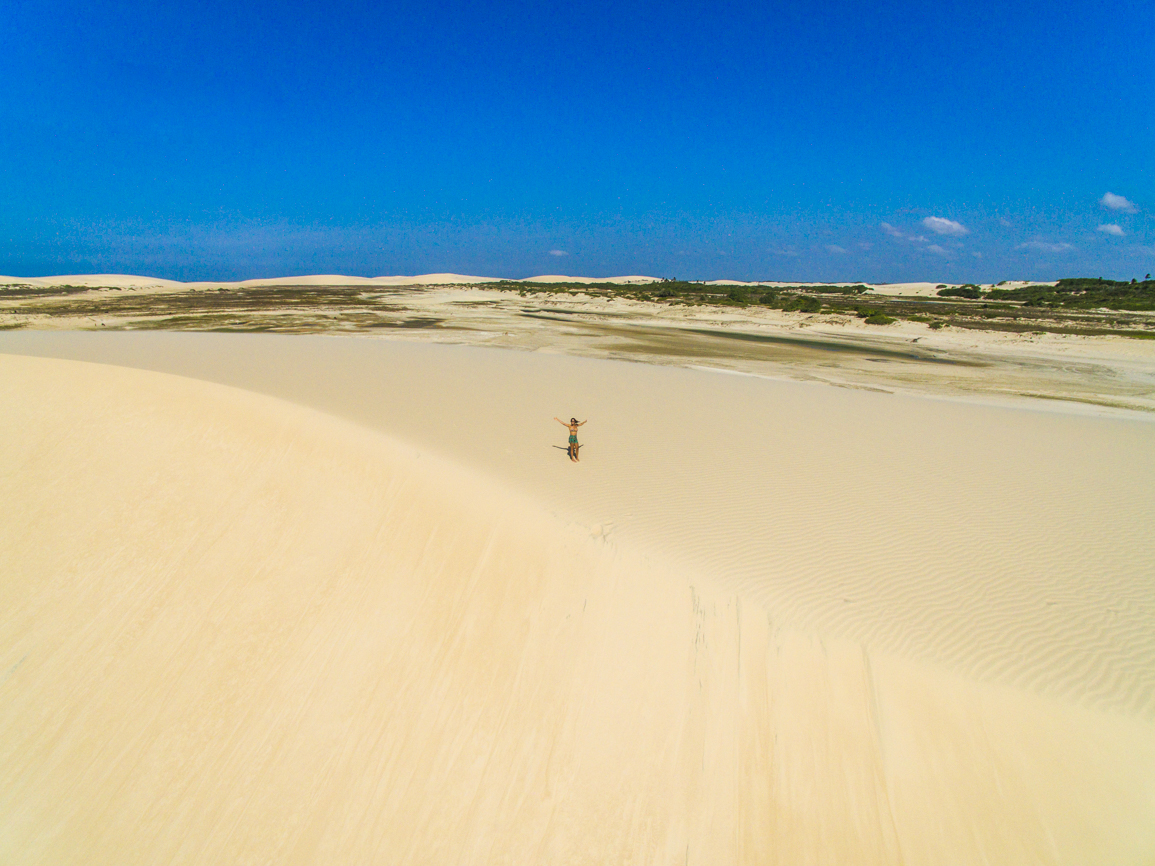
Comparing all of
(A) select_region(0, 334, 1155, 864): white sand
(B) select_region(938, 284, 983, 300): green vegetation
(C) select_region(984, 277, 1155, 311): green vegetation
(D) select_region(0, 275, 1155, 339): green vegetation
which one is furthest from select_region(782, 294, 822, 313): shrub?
(A) select_region(0, 334, 1155, 864): white sand

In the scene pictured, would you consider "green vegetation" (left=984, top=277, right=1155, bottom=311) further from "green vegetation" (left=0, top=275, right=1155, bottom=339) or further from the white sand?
the white sand

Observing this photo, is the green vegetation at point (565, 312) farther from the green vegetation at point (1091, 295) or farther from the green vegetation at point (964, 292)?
the green vegetation at point (964, 292)

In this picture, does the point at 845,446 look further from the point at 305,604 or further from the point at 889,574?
the point at 305,604

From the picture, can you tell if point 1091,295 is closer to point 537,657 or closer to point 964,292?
point 964,292

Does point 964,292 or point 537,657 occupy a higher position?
point 964,292

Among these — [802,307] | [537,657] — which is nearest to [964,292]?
[802,307]

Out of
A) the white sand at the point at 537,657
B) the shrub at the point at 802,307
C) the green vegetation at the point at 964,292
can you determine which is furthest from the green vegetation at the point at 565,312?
the white sand at the point at 537,657
